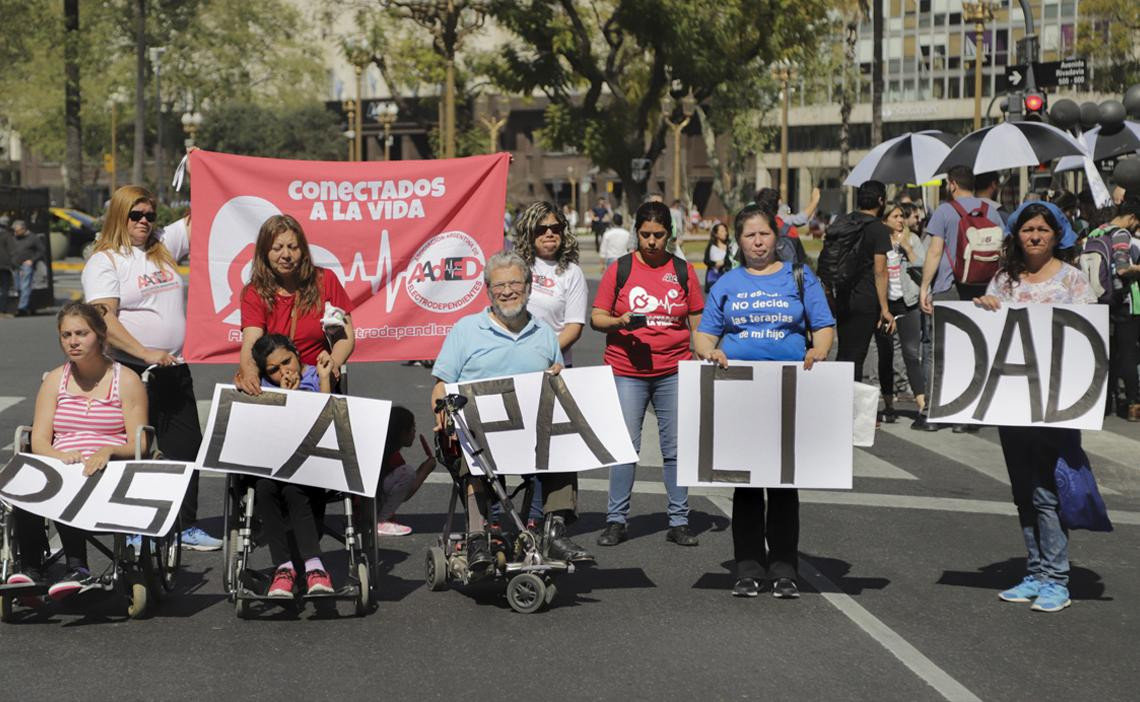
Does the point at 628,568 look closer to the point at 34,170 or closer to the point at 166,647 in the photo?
the point at 166,647

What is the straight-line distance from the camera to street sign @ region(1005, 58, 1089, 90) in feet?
64.2

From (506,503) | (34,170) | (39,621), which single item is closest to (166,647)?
(39,621)

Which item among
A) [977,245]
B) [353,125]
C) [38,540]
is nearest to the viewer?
[38,540]

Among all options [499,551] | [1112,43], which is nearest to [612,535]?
[499,551]

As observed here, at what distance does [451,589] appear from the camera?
7602mm

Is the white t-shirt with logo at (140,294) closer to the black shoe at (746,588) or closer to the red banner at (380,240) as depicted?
the red banner at (380,240)

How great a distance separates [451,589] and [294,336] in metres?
1.40

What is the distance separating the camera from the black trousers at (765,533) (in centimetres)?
739

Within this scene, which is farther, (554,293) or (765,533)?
(554,293)

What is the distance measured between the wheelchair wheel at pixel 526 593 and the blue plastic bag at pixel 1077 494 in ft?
7.73

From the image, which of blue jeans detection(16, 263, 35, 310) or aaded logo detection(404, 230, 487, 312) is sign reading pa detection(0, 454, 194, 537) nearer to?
aaded logo detection(404, 230, 487, 312)

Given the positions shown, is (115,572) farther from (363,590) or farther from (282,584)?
(363,590)

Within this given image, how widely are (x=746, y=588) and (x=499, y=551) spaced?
118 cm

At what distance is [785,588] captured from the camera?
289 inches
